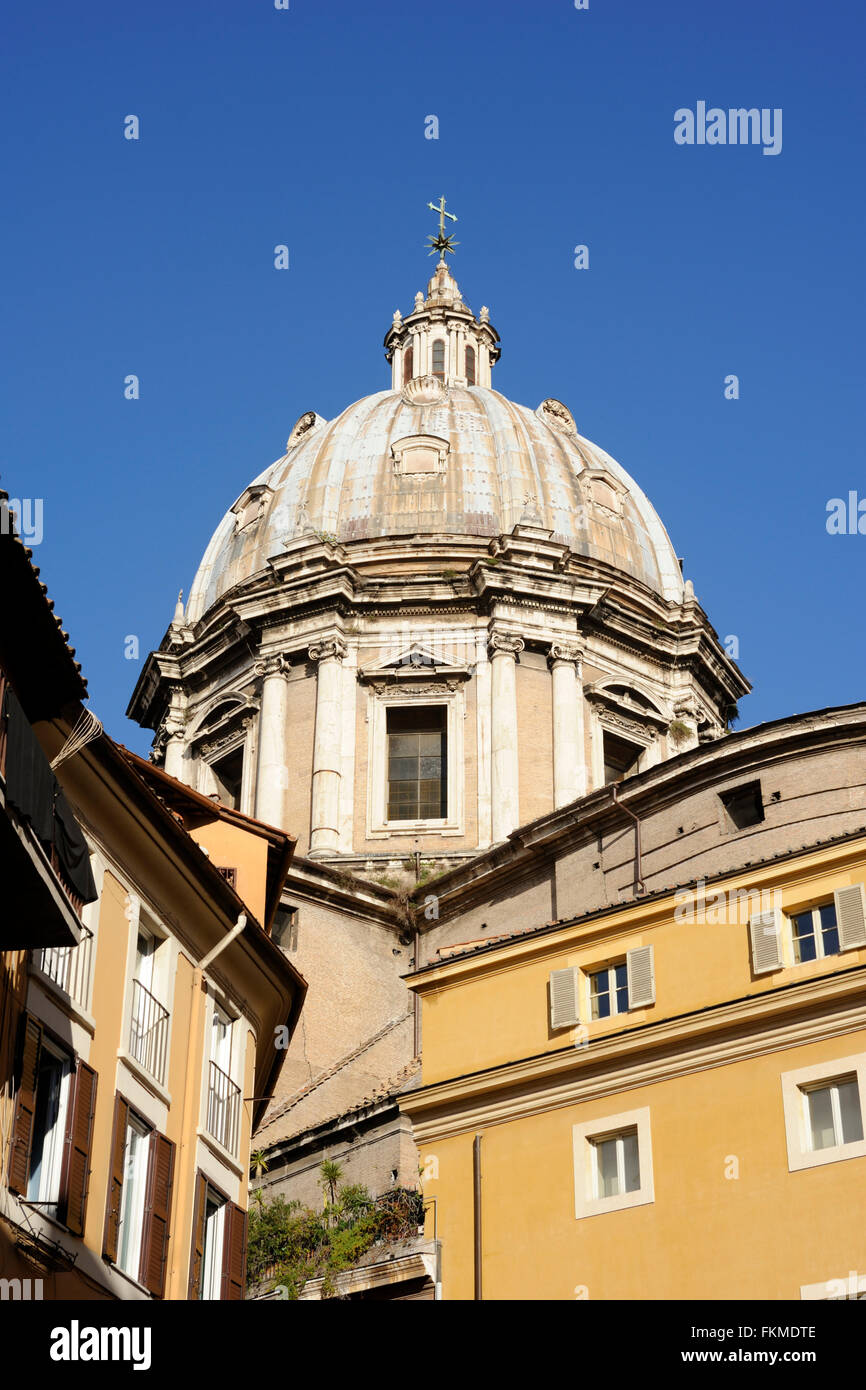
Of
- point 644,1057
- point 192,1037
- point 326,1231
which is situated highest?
point 326,1231

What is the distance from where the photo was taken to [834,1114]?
25.2 metres

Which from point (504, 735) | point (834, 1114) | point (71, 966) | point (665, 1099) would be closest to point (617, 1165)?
point (665, 1099)

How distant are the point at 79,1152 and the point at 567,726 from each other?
3423 cm

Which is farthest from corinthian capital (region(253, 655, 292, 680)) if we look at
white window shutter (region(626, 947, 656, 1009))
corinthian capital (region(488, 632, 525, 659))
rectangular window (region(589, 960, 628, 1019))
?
white window shutter (region(626, 947, 656, 1009))

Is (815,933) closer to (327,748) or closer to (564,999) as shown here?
(564,999)

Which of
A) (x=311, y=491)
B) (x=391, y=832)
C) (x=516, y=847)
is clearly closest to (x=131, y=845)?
A: (x=516, y=847)

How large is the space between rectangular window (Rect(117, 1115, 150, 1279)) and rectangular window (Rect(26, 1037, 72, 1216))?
1357 millimetres

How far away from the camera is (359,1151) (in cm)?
4028

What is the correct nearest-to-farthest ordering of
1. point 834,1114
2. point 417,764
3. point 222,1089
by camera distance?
point 222,1089 < point 834,1114 < point 417,764

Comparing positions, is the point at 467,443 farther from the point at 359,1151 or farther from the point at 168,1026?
the point at 168,1026

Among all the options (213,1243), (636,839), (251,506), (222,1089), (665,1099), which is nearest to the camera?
(213,1243)

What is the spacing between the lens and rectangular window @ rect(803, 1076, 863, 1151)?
24953mm

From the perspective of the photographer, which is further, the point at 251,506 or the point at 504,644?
the point at 251,506

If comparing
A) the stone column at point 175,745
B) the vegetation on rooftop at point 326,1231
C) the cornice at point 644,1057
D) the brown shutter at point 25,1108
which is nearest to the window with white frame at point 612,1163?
the cornice at point 644,1057
